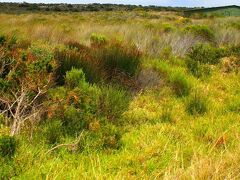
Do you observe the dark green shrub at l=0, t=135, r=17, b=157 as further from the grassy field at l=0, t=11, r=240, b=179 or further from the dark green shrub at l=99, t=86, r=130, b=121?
the dark green shrub at l=99, t=86, r=130, b=121

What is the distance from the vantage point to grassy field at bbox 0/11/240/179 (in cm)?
413

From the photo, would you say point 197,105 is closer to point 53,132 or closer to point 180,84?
point 180,84

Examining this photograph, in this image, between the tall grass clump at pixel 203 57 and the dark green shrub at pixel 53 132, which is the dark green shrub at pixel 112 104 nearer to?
the dark green shrub at pixel 53 132

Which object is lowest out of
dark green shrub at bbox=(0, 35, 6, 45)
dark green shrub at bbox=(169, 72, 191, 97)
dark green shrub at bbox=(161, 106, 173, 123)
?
dark green shrub at bbox=(161, 106, 173, 123)

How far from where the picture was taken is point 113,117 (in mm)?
5676

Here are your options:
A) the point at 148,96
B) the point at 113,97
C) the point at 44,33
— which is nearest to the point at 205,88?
the point at 148,96

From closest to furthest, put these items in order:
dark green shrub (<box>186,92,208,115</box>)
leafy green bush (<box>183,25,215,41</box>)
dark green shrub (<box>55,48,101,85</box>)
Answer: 1. dark green shrub (<box>186,92,208,115</box>)
2. dark green shrub (<box>55,48,101,85</box>)
3. leafy green bush (<box>183,25,215,41</box>)

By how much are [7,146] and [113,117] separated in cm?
179

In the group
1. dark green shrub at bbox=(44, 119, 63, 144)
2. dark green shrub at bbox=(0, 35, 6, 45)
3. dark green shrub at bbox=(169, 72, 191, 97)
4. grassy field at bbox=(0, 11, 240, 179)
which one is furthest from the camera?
dark green shrub at bbox=(169, 72, 191, 97)

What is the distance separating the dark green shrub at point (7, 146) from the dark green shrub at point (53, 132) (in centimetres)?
63

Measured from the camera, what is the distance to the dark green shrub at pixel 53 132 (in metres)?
4.86

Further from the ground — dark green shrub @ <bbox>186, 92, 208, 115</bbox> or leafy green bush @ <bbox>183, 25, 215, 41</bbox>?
leafy green bush @ <bbox>183, 25, 215, 41</bbox>

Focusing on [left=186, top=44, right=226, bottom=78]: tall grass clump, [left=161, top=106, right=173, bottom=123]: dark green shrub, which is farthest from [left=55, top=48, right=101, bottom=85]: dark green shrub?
[left=186, top=44, right=226, bottom=78]: tall grass clump

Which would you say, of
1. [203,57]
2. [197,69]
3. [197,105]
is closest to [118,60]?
[197,105]
